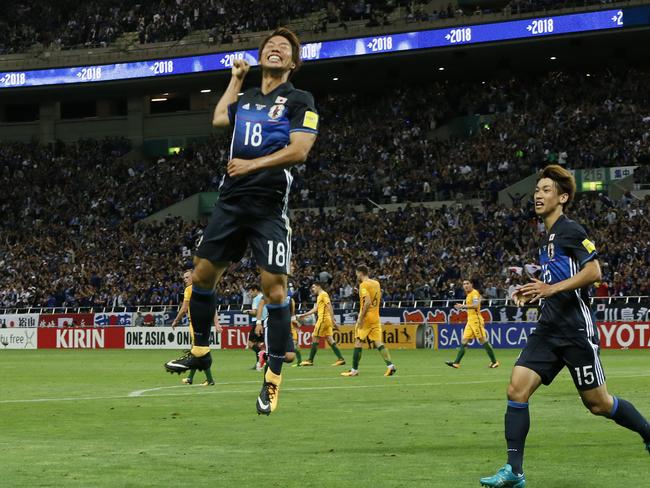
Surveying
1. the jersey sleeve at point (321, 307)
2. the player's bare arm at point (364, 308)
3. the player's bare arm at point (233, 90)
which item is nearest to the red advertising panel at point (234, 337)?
the jersey sleeve at point (321, 307)

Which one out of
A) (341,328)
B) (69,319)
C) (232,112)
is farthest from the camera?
(69,319)

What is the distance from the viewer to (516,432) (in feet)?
30.6

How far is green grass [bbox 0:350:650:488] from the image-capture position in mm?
9977

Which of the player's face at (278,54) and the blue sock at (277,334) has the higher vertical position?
the player's face at (278,54)

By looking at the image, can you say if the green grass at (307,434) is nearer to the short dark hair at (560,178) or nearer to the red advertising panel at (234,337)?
the short dark hair at (560,178)

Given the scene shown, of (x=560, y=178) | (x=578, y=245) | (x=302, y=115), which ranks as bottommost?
(x=578, y=245)

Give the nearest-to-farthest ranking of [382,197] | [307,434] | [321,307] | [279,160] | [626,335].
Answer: [279,160] → [307,434] → [321,307] → [626,335] → [382,197]

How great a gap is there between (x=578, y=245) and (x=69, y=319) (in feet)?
137

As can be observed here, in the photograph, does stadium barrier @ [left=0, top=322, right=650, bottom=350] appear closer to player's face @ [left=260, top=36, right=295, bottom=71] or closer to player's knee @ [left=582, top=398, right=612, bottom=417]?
player's knee @ [left=582, top=398, right=612, bottom=417]

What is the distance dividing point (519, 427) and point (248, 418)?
6907 mm

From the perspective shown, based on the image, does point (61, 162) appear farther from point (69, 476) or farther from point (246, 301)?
point (69, 476)

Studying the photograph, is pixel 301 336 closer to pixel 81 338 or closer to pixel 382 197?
pixel 81 338

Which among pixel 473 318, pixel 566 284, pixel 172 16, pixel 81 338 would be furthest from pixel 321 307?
pixel 172 16

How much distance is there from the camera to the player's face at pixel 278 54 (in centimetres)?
863
